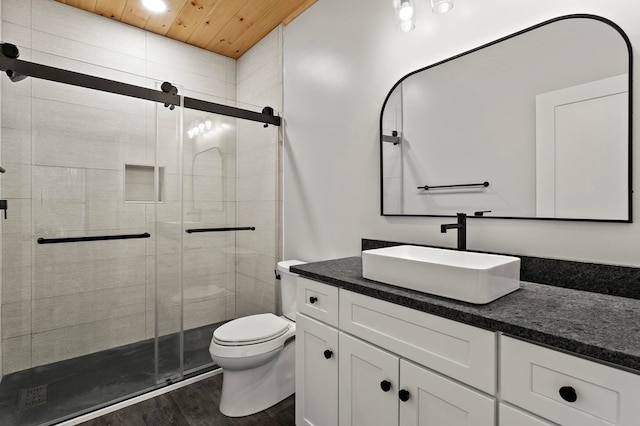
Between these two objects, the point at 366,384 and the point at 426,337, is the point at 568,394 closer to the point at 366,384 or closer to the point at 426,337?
the point at 426,337

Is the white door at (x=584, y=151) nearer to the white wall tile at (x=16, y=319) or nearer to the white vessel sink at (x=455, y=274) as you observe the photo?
the white vessel sink at (x=455, y=274)

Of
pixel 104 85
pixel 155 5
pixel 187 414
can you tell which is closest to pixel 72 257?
pixel 104 85

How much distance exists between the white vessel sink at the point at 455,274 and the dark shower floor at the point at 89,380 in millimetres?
1650

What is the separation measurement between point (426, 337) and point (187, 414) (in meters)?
1.57

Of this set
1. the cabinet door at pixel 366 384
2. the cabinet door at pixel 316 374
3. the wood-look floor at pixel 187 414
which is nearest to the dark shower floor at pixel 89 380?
the wood-look floor at pixel 187 414

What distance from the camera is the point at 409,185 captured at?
1.79 meters

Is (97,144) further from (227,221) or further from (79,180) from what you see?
(227,221)

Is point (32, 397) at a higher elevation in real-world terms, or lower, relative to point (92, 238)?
lower

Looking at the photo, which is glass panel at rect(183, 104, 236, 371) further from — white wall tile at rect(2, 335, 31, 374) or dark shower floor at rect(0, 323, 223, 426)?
white wall tile at rect(2, 335, 31, 374)

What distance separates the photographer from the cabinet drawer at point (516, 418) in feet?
2.78

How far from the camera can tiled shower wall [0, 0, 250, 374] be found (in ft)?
6.30

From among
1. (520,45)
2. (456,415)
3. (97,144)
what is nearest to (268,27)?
(97,144)

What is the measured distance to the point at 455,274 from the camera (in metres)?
1.07

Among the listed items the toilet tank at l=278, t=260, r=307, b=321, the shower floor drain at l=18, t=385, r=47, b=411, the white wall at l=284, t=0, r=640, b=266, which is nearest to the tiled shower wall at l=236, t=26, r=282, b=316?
the white wall at l=284, t=0, r=640, b=266
